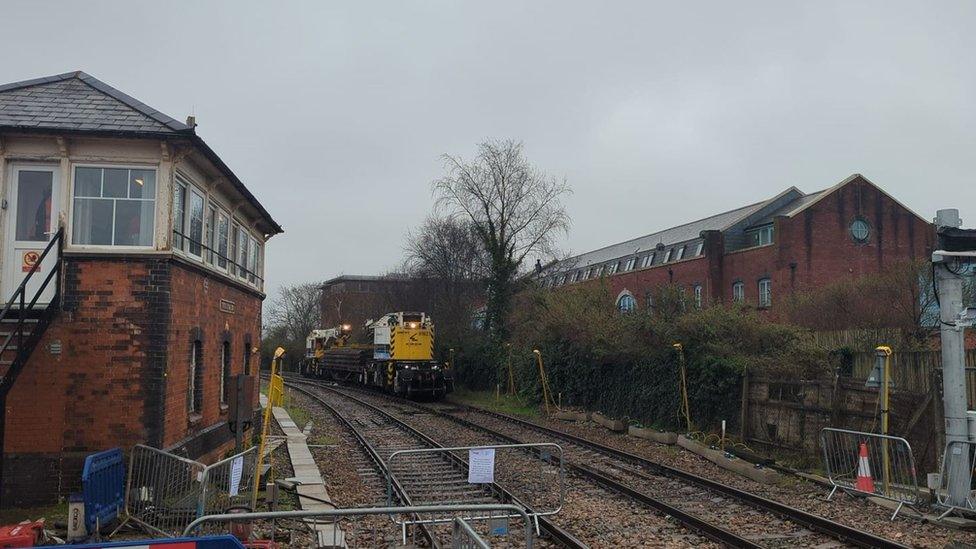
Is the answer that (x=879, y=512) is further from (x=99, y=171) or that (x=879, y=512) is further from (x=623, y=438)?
(x=99, y=171)

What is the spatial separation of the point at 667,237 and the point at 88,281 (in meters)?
43.7

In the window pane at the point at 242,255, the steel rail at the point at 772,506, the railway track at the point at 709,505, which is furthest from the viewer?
the window pane at the point at 242,255

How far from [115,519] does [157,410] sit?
153 centimetres

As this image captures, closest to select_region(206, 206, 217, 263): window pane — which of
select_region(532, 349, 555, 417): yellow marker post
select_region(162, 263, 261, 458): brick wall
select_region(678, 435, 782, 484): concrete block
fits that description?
select_region(162, 263, 261, 458): brick wall

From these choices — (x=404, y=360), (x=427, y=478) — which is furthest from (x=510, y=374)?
(x=427, y=478)

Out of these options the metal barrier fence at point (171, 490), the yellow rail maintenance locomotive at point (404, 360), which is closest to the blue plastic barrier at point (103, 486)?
the metal barrier fence at point (171, 490)

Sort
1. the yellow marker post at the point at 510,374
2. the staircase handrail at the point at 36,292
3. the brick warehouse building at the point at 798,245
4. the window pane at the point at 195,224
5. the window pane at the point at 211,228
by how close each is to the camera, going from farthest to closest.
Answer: the brick warehouse building at the point at 798,245
the yellow marker post at the point at 510,374
the window pane at the point at 211,228
the window pane at the point at 195,224
the staircase handrail at the point at 36,292

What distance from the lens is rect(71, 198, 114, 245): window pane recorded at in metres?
10.1

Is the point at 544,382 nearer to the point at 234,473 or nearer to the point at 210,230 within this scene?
the point at 210,230

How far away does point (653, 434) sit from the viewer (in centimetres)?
1708

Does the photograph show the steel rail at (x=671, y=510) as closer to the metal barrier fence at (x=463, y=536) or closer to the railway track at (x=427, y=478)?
the railway track at (x=427, y=478)

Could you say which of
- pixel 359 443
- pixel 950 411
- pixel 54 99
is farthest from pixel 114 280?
pixel 950 411

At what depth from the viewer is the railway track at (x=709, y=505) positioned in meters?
8.37

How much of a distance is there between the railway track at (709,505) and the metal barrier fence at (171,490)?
5344mm
